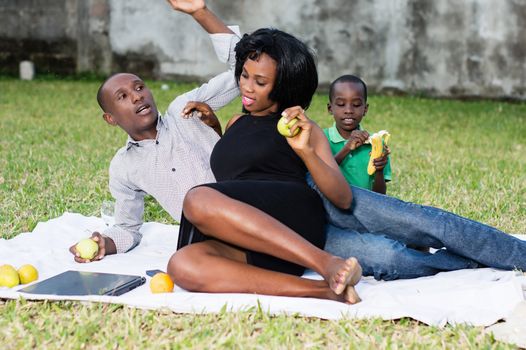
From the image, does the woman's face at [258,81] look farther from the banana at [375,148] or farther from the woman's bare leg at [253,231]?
the banana at [375,148]

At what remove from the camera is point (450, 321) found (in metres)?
2.88

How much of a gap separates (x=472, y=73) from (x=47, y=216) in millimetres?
9088

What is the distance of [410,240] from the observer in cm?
355

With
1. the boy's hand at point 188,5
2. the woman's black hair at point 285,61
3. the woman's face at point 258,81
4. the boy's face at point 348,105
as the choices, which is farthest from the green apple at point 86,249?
the boy's face at point 348,105

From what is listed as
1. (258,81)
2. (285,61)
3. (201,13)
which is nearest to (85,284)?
(258,81)

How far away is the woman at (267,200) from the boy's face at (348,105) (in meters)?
1.04

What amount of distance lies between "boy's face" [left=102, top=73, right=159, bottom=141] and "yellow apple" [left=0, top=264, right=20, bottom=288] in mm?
984

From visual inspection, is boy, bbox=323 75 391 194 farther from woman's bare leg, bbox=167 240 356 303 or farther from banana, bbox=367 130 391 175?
woman's bare leg, bbox=167 240 356 303

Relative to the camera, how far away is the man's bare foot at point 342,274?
2920mm

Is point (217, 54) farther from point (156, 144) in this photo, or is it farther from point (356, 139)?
point (356, 139)

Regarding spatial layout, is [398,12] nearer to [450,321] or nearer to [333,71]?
[333,71]

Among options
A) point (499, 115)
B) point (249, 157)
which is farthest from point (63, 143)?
point (499, 115)

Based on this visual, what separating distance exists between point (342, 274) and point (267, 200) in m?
0.50

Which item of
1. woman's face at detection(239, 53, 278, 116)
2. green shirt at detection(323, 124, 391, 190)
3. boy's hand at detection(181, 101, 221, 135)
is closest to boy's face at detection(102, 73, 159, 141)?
boy's hand at detection(181, 101, 221, 135)
